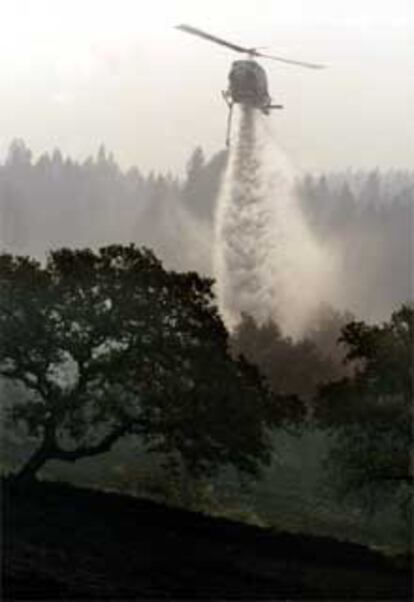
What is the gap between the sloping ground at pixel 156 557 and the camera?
34281 mm

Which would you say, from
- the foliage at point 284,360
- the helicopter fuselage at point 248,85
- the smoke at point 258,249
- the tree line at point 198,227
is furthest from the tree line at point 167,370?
the tree line at point 198,227

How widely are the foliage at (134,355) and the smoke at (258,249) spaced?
5638 centimetres

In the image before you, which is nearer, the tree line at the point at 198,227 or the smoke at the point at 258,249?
the smoke at the point at 258,249

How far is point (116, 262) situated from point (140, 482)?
14879mm

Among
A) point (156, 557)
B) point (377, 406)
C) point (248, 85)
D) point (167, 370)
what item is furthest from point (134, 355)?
point (248, 85)

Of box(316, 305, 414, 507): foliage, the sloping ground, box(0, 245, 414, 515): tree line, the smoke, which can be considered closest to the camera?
the sloping ground

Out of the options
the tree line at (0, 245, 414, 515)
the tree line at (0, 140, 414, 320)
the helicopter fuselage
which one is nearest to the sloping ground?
the tree line at (0, 245, 414, 515)

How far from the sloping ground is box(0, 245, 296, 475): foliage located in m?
2.66

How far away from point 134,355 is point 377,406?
403 inches

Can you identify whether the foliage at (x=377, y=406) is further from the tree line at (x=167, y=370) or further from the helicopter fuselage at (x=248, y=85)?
the helicopter fuselage at (x=248, y=85)

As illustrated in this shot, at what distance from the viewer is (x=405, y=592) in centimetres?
3850

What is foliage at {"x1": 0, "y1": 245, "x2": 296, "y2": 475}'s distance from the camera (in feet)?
144

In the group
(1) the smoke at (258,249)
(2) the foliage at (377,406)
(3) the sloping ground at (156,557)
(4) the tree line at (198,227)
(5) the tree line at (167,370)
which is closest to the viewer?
(3) the sloping ground at (156,557)

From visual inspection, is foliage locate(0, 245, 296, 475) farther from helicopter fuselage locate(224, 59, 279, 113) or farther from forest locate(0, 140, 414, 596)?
helicopter fuselage locate(224, 59, 279, 113)
